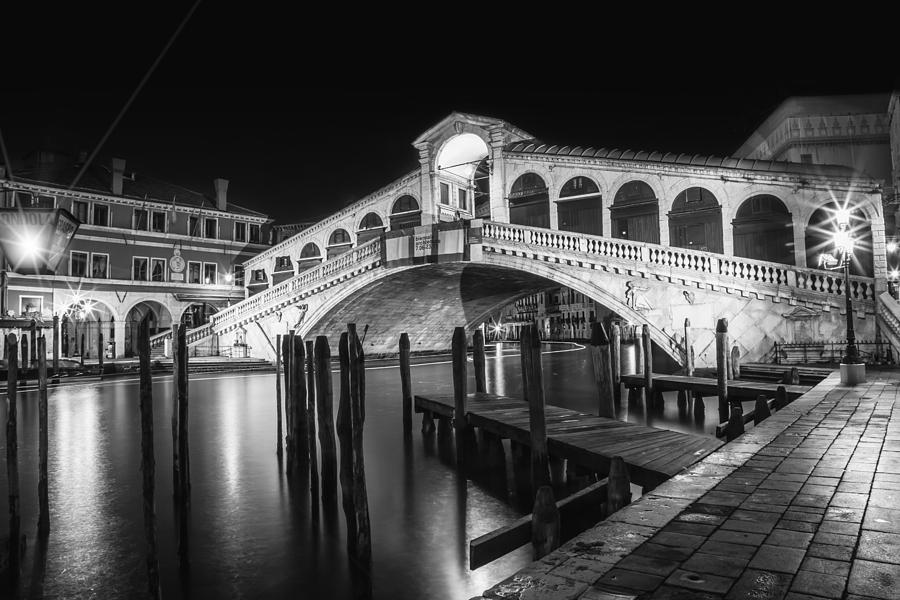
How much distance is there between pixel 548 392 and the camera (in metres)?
Answer: 14.6

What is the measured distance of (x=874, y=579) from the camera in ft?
6.93

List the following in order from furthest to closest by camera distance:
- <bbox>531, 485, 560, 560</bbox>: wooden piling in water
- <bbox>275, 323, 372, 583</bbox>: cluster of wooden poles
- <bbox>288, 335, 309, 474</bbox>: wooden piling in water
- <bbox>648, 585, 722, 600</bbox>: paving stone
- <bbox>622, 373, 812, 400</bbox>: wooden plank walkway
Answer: <bbox>622, 373, 812, 400</bbox>: wooden plank walkway < <bbox>288, 335, 309, 474</bbox>: wooden piling in water < <bbox>275, 323, 372, 583</bbox>: cluster of wooden poles < <bbox>531, 485, 560, 560</bbox>: wooden piling in water < <bbox>648, 585, 722, 600</bbox>: paving stone

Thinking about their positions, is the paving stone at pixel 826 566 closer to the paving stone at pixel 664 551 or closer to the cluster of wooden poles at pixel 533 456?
the paving stone at pixel 664 551

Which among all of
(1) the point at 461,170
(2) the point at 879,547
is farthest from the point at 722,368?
(1) the point at 461,170

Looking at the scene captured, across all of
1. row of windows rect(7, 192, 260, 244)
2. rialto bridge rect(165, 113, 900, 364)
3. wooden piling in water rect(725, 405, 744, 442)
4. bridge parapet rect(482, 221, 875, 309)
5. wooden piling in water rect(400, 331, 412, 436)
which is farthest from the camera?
row of windows rect(7, 192, 260, 244)

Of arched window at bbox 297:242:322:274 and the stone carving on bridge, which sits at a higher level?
arched window at bbox 297:242:322:274

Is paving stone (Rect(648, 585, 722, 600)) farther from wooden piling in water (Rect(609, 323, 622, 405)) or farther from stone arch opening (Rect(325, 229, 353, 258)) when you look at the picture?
stone arch opening (Rect(325, 229, 353, 258))

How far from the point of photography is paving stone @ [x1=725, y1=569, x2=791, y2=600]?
2.00 m

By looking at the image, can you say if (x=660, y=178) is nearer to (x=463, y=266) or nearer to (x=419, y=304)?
(x=463, y=266)

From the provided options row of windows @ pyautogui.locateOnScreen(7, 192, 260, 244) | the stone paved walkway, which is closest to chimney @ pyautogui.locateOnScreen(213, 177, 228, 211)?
row of windows @ pyautogui.locateOnScreen(7, 192, 260, 244)

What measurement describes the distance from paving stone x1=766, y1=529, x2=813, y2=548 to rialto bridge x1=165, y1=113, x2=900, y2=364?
36.9 ft

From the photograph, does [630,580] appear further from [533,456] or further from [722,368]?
[722,368]

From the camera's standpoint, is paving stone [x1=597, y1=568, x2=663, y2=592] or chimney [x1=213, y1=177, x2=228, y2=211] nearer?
paving stone [x1=597, y1=568, x2=663, y2=592]

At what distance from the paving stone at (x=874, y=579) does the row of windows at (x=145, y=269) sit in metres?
29.1
